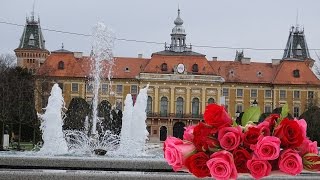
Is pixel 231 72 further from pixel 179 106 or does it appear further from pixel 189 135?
pixel 189 135

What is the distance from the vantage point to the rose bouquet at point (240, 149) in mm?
3029

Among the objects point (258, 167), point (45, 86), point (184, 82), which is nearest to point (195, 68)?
point (184, 82)

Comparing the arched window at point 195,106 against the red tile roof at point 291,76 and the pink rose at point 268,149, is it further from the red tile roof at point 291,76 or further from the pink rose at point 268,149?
the pink rose at point 268,149

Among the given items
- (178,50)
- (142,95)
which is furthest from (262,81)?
(142,95)

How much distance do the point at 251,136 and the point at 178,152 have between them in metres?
0.35

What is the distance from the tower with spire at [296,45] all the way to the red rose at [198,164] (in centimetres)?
9304

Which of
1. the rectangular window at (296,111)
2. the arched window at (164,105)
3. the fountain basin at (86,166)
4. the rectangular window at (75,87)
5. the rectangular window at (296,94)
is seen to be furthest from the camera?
the rectangular window at (296,111)

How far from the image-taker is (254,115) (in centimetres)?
339

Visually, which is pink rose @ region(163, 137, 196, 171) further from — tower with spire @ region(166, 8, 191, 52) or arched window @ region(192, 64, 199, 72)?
tower with spire @ region(166, 8, 191, 52)

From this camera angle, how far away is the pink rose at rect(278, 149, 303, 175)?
3.05 meters

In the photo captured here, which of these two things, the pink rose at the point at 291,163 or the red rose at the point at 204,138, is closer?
the pink rose at the point at 291,163

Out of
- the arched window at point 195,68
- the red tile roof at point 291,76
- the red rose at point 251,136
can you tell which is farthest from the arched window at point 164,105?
the red rose at point 251,136

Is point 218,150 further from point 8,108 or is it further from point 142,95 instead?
point 8,108

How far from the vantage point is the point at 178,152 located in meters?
3.18
